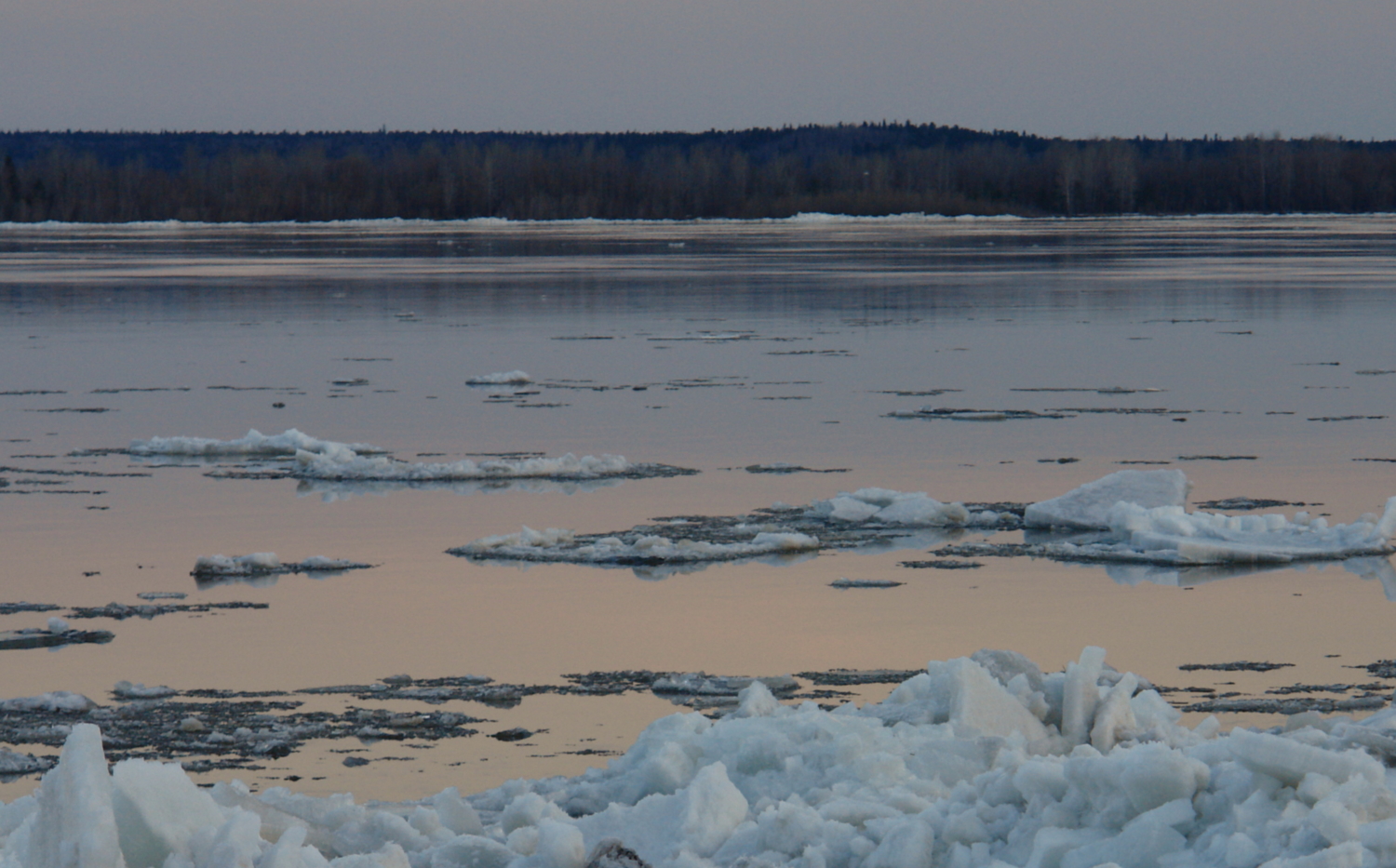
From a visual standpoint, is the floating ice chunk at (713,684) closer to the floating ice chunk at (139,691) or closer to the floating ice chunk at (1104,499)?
the floating ice chunk at (139,691)

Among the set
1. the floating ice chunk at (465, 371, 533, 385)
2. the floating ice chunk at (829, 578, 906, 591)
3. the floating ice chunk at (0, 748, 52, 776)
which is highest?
the floating ice chunk at (465, 371, 533, 385)

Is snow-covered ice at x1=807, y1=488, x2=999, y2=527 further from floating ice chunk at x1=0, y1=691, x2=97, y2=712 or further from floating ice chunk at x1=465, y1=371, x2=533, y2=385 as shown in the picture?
floating ice chunk at x1=465, y1=371, x2=533, y2=385

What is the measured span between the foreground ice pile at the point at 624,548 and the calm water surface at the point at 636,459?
191 mm

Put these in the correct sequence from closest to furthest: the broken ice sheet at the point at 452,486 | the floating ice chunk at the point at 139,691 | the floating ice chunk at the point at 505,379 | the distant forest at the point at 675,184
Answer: the floating ice chunk at the point at 139,691
the broken ice sheet at the point at 452,486
the floating ice chunk at the point at 505,379
the distant forest at the point at 675,184

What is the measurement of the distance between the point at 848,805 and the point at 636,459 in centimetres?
794

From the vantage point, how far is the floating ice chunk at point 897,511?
390 inches

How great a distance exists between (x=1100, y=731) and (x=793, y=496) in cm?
548

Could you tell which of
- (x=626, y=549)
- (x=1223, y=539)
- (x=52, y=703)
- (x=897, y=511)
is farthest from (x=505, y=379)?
(x=52, y=703)

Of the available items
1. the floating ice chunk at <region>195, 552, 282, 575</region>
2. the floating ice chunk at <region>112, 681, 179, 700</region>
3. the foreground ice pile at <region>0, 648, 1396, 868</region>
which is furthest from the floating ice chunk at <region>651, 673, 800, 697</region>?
the floating ice chunk at <region>195, 552, 282, 575</region>

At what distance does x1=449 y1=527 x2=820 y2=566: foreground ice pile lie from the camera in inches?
357

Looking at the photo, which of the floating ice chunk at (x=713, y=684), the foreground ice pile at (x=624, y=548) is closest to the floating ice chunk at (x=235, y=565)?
the foreground ice pile at (x=624, y=548)

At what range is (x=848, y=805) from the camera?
187 inches

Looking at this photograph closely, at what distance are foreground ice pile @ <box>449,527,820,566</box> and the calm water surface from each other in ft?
0.63

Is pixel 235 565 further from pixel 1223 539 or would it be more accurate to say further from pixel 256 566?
pixel 1223 539
